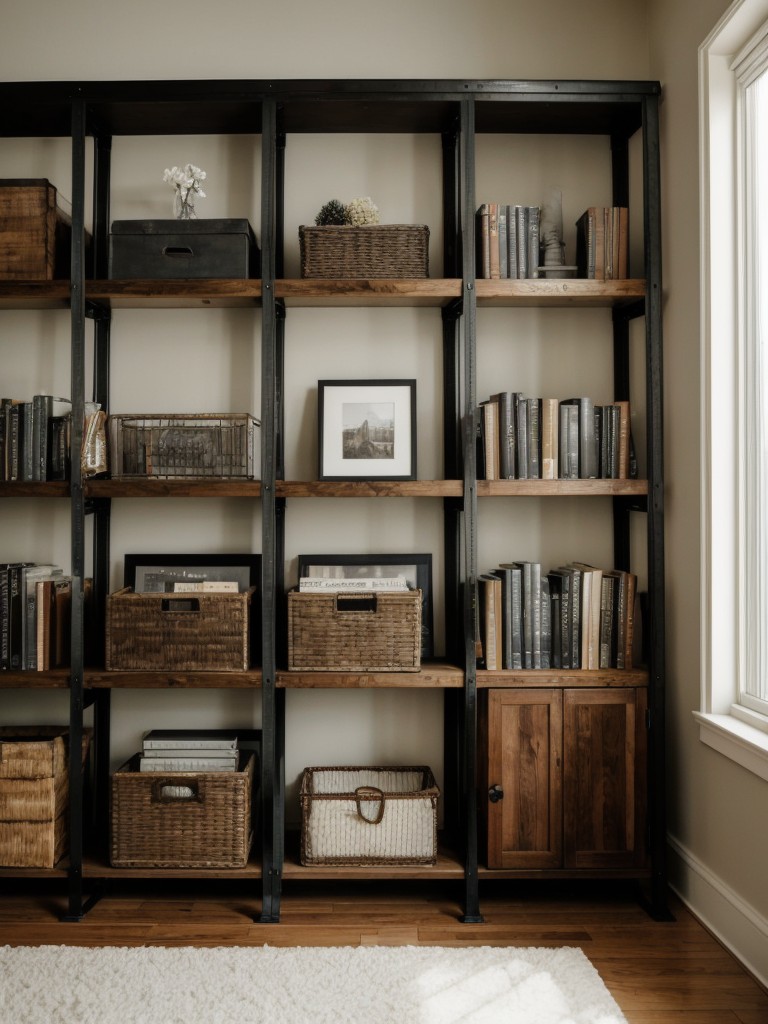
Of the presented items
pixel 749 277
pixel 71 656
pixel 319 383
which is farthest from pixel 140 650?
pixel 749 277

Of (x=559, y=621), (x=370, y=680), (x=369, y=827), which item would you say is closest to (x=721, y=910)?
(x=559, y=621)

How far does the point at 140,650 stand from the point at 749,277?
2.04 m

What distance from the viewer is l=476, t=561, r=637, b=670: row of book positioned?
7.97 ft

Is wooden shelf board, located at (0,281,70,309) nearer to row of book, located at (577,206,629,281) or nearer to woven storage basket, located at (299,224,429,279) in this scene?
woven storage basket, located at (299,224,429,279)

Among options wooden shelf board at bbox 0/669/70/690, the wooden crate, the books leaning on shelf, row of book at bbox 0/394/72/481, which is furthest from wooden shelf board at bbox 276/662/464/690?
the wooden crate

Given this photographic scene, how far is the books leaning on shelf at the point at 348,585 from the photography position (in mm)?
2420

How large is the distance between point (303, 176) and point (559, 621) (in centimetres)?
172

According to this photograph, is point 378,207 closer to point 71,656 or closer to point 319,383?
point 319,383

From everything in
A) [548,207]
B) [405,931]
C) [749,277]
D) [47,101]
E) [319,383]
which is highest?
[47,101]

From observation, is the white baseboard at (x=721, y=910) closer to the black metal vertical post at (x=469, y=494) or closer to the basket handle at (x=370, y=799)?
the black metal vertical post at (x=469, y=494)

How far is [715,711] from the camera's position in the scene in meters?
2.24

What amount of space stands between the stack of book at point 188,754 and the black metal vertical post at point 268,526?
15cm

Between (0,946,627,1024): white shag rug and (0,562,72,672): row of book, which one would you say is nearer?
(0,946,627,1024): white shag rug

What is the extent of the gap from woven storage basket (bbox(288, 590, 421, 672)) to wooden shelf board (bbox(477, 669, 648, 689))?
0.76 feet
